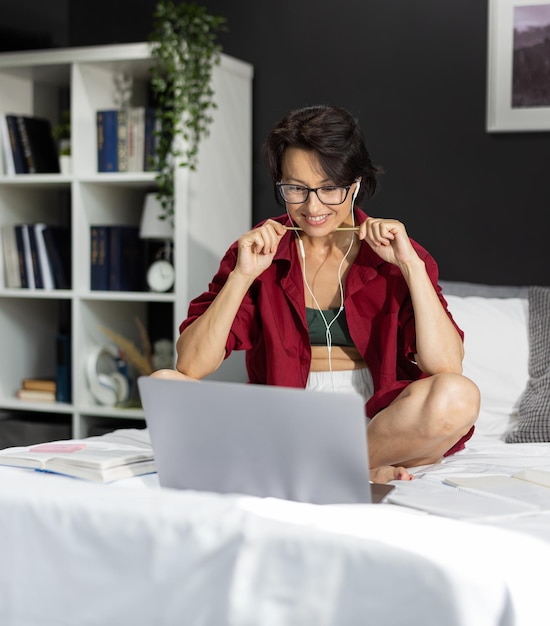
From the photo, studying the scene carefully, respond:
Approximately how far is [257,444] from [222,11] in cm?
262

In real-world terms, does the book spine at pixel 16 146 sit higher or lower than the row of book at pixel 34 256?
higher

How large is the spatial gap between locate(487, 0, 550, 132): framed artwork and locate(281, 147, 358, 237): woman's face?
4.21 feet

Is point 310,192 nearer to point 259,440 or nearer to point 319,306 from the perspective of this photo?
point 319,306

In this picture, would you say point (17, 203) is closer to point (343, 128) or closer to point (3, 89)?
point (3, 89)

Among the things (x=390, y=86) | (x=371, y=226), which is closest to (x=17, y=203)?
(x=390, y=86)

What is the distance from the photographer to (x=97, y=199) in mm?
3611

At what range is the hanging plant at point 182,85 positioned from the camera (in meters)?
3.24

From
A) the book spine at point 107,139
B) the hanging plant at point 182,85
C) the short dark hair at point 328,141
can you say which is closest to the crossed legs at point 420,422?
the short dark hair at point 328,141

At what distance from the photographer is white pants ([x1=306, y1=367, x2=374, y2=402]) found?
2.34 metres

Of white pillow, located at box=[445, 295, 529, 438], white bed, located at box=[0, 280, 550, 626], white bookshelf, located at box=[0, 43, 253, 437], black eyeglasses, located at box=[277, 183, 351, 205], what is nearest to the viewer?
white bed, located at box=[0, 280, 550, 626]

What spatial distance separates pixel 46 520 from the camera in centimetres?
156

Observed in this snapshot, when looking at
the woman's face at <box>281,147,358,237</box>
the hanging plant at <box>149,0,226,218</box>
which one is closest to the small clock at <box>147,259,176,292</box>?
the hanging plant at <box>149,0,226,218</box>

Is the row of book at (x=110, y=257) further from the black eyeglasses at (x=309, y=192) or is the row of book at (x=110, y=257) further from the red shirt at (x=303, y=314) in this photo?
the black eyeglasses at (x=309, y=192)

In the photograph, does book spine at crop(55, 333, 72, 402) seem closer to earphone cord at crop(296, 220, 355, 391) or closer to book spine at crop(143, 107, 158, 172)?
book spine at crop(143, 107, 158, 172)
